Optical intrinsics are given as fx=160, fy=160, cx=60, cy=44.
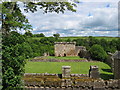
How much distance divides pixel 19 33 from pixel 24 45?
1.89 ft

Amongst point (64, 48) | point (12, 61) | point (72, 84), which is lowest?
point (64, 48)

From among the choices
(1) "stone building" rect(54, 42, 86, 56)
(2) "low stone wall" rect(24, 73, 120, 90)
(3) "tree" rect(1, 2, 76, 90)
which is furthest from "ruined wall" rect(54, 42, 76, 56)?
(3) "tree" rect(1, 2, 76, 90)

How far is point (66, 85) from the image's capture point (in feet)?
29.2

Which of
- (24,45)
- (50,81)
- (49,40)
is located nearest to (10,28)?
(24,45)

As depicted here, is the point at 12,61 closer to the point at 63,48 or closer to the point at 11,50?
the point at 11,50

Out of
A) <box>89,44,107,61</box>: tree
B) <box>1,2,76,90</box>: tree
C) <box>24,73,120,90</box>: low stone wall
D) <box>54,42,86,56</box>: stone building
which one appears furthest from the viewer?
<box>54,42,86,56</box>: stone building

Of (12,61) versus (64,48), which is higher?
(12,61)

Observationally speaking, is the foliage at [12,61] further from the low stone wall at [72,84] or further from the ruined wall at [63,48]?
the ruined wall at [63,48]

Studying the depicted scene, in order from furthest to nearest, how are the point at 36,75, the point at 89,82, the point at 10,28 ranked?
the point at 36,75 < the point at 89,82 < the point at 10,28

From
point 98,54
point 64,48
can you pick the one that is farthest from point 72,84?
point 64,48

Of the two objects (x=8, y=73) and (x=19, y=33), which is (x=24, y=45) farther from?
(x=8, y=73)

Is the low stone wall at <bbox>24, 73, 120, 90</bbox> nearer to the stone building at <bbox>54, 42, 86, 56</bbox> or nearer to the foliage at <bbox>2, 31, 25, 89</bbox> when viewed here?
the foliage at <bbox>2, 31, 25, 89</bbox>

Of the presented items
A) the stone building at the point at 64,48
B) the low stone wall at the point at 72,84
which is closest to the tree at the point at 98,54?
the stone building at the point at 64,48

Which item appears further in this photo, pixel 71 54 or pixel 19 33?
pixel 71 54
